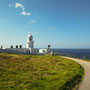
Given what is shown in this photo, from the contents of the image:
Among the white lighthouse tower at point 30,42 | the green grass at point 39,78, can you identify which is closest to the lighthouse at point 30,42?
the white lighthouse tower at point 30,42

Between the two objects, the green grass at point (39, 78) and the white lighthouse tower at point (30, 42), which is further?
the white lighthouse tower at point (30, 42)

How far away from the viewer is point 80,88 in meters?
7.48

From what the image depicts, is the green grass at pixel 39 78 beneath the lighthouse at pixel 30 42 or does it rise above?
beneath

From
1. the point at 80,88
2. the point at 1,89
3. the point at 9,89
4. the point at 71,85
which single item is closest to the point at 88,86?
the point at 80,88

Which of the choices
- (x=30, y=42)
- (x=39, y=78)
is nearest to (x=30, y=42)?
(x=30, y=42)

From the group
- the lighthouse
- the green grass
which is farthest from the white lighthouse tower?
the green grass

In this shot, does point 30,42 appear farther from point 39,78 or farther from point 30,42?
point 39,78

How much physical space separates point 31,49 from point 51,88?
6287 centimetres

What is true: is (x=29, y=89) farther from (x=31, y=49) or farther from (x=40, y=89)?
(x=31, y=49)

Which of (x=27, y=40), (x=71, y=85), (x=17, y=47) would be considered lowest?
(x=71, y=85)

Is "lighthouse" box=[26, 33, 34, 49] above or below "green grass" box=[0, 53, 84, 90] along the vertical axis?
above

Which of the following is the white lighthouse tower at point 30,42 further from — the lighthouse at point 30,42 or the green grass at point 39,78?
the green grass at point 39,78

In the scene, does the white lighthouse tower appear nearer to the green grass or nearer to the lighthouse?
the lighthouse

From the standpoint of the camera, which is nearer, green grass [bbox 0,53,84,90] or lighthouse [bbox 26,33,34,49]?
green grass [bbox 0,53,84,90]
